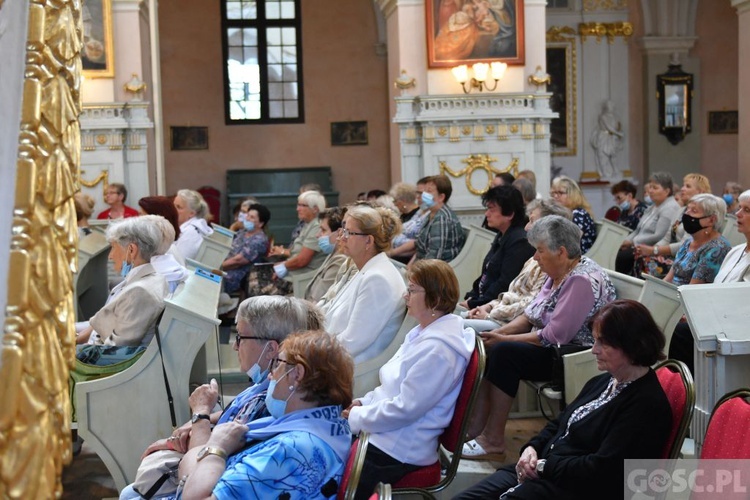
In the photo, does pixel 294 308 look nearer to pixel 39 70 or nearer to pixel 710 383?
pixel 710 383

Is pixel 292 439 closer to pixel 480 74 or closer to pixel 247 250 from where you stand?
pixel 247 250

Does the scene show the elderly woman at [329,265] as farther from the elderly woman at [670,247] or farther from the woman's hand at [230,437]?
the woman's hand at [230,437]

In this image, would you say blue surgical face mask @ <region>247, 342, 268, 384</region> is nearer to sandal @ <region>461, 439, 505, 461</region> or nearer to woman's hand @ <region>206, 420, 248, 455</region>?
woman's hand @ <region>206, 420, 248, 455</region>

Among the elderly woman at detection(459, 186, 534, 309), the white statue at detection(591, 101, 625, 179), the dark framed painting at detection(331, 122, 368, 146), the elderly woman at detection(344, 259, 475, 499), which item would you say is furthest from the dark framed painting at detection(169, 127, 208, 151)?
the elderly woman at detection(344, 259, 475, 499)

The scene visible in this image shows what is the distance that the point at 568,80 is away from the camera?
1731cm

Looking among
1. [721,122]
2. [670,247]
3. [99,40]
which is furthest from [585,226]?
[721,122]

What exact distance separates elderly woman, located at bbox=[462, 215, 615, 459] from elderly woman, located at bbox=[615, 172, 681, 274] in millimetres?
3913

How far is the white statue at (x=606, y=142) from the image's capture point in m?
17.3

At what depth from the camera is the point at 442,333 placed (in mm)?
3627

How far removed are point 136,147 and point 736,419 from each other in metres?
10.5

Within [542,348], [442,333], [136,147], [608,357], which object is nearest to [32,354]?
[608,357]

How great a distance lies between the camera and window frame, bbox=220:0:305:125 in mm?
17797

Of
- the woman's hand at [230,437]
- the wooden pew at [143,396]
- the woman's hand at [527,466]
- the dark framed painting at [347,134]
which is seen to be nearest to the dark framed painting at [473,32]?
the dark framed painting at [347,134]

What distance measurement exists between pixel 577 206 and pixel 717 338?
4.70 metres
